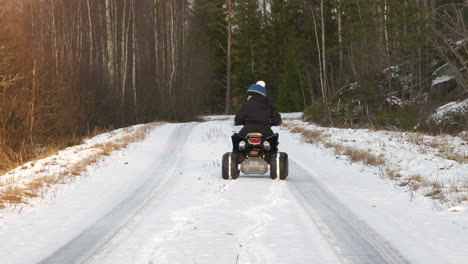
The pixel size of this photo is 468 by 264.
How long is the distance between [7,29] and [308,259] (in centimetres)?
1244

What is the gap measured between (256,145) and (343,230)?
14.7ft

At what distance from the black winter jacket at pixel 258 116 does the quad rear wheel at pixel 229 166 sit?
1.93ft

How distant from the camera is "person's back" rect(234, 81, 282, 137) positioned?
1063 centimetres

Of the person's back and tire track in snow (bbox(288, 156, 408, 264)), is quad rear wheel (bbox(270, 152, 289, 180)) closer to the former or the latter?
the person's back

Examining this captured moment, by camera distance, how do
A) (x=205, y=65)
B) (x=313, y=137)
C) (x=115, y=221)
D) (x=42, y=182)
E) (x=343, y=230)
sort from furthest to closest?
(x=205, y=65)
(x=313, y=137)
(x=42, y=182)
(x=115, y=221)
(x=343, y=230)

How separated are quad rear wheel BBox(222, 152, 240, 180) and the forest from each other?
6.20 m

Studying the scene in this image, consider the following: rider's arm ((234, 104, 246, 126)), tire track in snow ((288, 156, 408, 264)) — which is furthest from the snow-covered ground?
rider's arm ((234, 104, 246, 126))

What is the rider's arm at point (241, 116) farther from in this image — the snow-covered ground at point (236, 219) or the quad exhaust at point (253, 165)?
the snow-covered ground at point (236, 219)

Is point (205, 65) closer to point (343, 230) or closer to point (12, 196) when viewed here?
point (12, 196)

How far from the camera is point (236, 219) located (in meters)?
6.65

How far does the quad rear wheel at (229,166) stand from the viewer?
10.4m

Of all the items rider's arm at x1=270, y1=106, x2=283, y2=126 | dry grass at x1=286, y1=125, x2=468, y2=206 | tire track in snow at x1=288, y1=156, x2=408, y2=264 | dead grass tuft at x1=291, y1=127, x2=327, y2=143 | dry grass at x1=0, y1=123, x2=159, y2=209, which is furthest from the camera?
dead grass tuft at x1=291, y1=127, x2=327, y2=143

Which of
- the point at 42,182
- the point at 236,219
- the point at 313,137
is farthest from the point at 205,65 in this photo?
the point at 236,219

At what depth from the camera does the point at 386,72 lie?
26.7 metres
